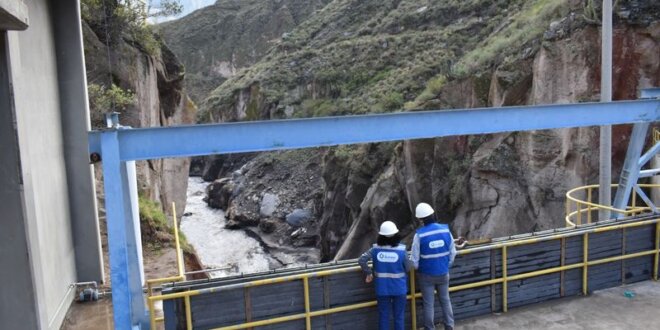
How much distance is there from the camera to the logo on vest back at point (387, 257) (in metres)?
6.75

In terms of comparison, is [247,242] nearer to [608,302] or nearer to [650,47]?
[650,47]

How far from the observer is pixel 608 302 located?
8.52m

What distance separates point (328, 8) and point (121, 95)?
63228 mm

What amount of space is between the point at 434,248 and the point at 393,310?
3.13 feet

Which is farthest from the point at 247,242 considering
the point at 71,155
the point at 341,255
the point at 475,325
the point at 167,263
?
the point at 475,325

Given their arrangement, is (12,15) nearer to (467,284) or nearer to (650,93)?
(467,284)

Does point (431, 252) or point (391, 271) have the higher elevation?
point (431, 252)

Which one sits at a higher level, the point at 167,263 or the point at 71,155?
the point at 71,155

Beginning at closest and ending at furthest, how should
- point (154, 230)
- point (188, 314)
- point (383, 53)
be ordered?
point (188, 314) < point (154, 230) < point (383, 53)

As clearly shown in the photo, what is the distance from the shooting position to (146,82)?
19188 millimetres

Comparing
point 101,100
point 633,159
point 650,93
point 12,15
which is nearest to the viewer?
point 12,15

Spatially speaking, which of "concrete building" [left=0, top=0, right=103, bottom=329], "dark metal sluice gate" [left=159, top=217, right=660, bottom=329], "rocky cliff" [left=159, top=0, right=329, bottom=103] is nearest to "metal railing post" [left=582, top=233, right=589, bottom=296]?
"dark metal sluice gate" [left=159, top=217, right=660, bottom=329]

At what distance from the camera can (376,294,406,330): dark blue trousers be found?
6.92 meters

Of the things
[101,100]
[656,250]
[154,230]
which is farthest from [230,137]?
[101,100]
